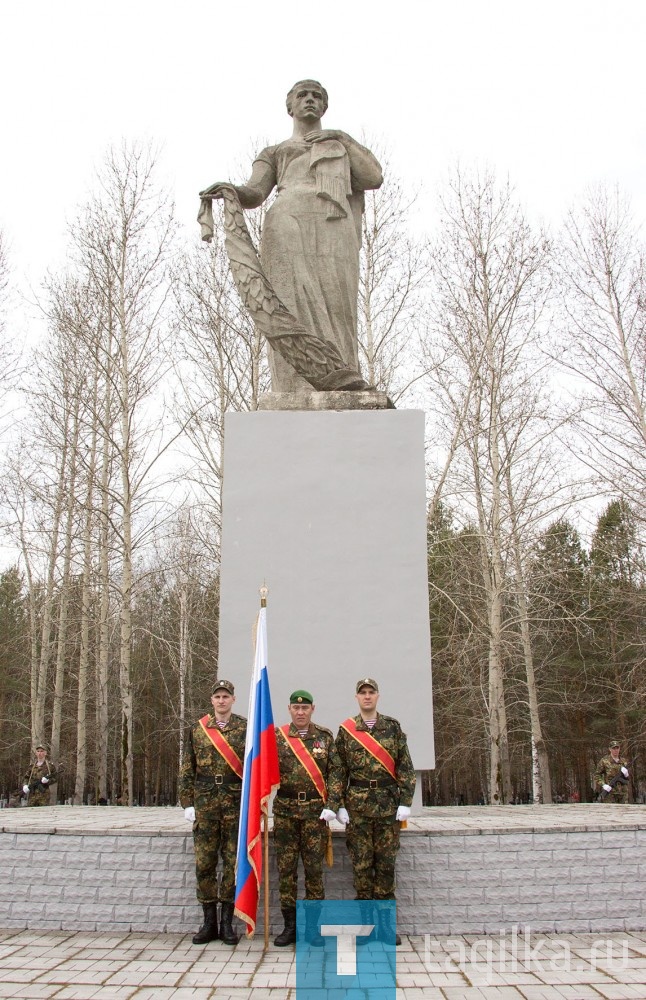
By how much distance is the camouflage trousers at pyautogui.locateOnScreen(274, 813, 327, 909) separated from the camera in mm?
3867

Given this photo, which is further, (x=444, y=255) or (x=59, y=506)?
(x=59, y=506)

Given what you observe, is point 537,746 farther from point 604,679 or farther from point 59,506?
point 59,506

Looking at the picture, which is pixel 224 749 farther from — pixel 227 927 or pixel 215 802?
pixel 227 927

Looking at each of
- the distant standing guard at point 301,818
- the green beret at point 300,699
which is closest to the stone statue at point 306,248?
the green beret at point 300,699

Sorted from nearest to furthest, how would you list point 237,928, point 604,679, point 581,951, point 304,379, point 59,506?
point 581,951 → point 237,928 → point 304,379 → point 59,506 → point 604,679

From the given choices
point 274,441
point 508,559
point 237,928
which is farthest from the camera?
point 508,559

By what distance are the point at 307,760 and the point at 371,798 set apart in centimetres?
39

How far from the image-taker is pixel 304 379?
6066 millimetres

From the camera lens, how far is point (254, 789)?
381 centimetres

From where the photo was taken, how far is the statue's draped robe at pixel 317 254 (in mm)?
6188

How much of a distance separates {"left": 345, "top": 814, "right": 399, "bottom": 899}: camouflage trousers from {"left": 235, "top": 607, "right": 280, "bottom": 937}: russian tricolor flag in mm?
495

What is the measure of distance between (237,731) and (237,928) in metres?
1.02

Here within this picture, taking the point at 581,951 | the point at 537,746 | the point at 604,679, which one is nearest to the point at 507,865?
the point at 581,951

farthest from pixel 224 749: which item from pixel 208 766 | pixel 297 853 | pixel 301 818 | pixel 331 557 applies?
pixel 331 557
